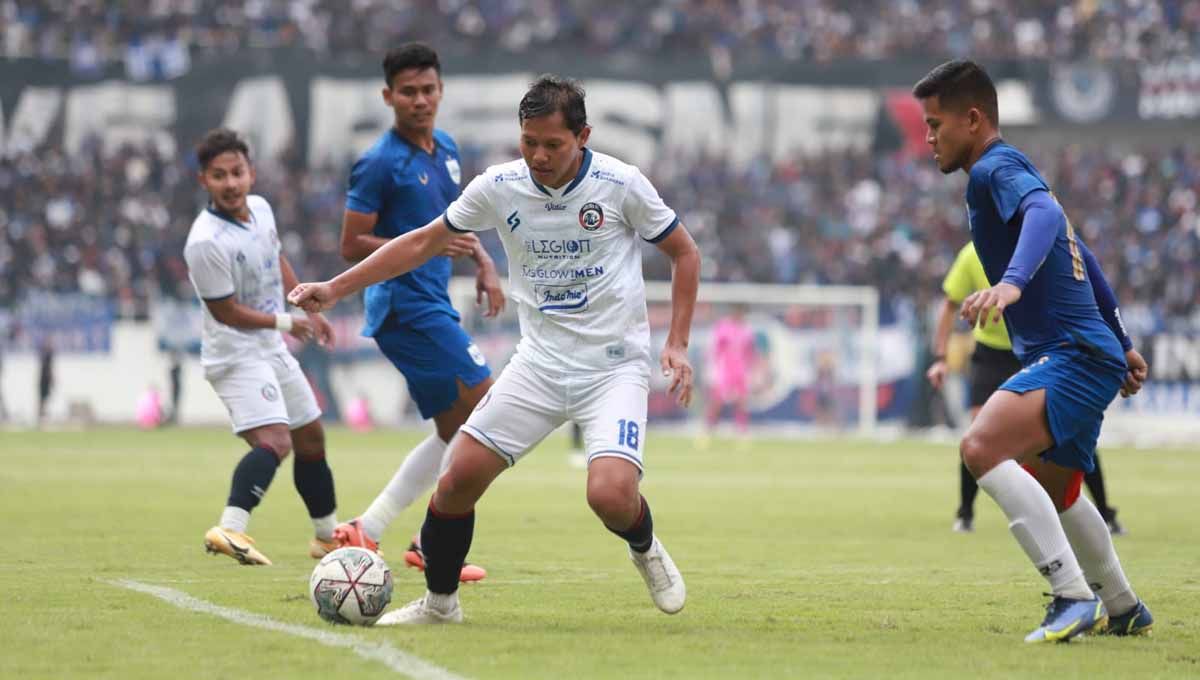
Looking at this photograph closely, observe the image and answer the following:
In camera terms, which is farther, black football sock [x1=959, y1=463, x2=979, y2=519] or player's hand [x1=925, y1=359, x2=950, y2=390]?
black football sock [x1=959, y1=463, x2=979, y2=519]

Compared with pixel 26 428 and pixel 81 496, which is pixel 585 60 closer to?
pixel 26 428

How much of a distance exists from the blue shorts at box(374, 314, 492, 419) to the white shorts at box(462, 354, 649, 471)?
2.21m

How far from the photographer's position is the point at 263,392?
10.2 meters

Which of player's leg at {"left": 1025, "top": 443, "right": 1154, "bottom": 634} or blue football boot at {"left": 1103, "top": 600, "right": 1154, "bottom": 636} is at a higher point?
player's leg at {"left": 1025, "top": 443, "right": 1154, "bottom": 634}

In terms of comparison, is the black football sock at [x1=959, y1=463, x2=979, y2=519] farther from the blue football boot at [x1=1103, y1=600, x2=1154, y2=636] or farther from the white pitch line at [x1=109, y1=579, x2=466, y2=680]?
the white pitch line at [x1=109, y1=579, x2=466, y2=680]

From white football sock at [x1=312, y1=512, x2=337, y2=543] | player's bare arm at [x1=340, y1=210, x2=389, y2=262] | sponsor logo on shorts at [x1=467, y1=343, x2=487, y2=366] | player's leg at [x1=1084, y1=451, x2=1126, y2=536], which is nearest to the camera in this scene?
player's bare arm at [x1=340, y1=210, x2=389, y2=262]

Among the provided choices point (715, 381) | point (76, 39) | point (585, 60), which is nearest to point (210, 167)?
point (715, 381)

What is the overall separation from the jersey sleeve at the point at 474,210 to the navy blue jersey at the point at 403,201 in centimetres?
217

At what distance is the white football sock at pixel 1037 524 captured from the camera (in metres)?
6.73

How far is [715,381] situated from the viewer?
30.3m

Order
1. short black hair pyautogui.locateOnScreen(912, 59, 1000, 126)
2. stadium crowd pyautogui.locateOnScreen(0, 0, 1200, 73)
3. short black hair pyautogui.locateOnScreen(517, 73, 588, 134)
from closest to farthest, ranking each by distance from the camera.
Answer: short black hair pyautogui.locateOnScreen(912, 59, 1000, 126) < short black hair pyautogui.locateOnScreen(517, 73, 588, 134) < stadium crowd pyautogui.locateOnScreen(0, 0, 1200, 73)

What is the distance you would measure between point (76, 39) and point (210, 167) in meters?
32.0

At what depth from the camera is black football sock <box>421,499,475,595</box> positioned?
730 cm

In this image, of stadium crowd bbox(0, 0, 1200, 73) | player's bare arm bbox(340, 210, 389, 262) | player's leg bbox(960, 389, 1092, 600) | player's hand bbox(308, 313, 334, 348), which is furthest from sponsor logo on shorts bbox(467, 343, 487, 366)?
stadium crowd bbox(0, 0, 1200, 73)
